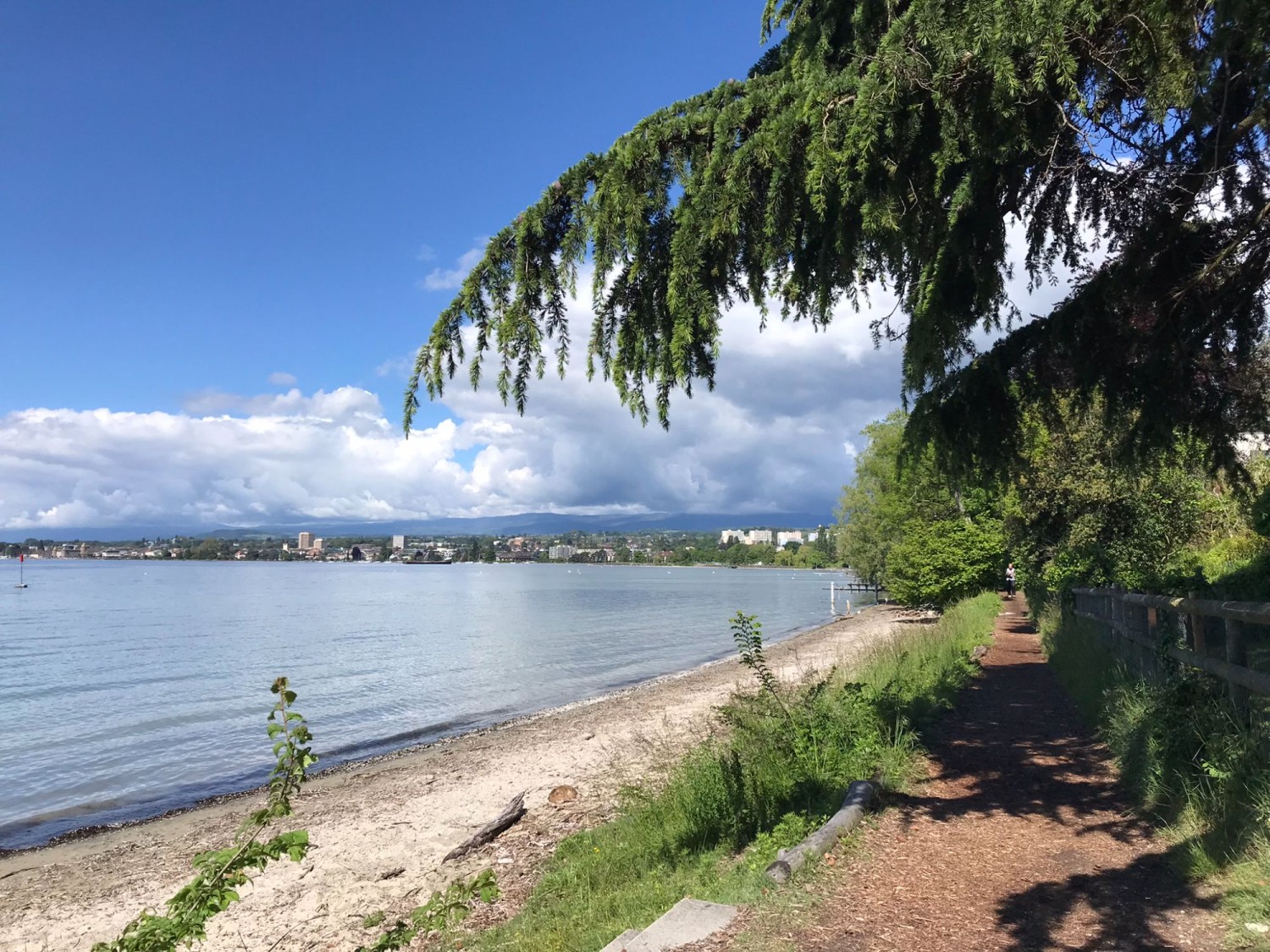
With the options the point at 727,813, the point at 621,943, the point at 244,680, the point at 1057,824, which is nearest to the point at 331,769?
the point at 727,813

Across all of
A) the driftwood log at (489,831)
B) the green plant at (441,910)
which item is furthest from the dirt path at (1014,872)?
the driftwood log at (489,831)

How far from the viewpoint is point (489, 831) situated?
33.1 ft

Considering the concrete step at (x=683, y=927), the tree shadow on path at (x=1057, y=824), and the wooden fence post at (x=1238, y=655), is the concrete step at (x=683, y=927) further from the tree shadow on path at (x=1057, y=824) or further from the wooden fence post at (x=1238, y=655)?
the wooden fence post at (x=1238, y=655)

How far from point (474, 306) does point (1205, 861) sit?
537 centimetres

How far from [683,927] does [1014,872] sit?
212cm

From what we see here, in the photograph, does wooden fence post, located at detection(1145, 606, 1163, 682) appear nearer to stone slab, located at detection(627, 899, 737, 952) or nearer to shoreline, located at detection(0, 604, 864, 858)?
stone slab, located at detection(627, 899, 737, 952)

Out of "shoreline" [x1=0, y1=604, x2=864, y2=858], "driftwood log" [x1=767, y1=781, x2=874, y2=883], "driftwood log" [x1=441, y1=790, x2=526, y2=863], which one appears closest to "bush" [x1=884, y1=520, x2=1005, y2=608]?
"shoreline" [x1=0, y1=604, x2=864, y2=858]

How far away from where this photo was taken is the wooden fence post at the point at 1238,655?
598cm

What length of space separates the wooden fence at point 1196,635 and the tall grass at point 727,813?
2316 millimetres

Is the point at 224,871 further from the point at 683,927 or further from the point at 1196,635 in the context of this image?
the point at 1196,635

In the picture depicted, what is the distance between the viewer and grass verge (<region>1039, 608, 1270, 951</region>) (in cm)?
438

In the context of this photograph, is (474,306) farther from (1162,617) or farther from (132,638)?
(132,638)

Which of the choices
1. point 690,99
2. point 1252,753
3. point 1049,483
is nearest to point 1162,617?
point 1252,753

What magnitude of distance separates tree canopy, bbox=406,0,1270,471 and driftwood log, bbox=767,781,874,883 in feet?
9.40
